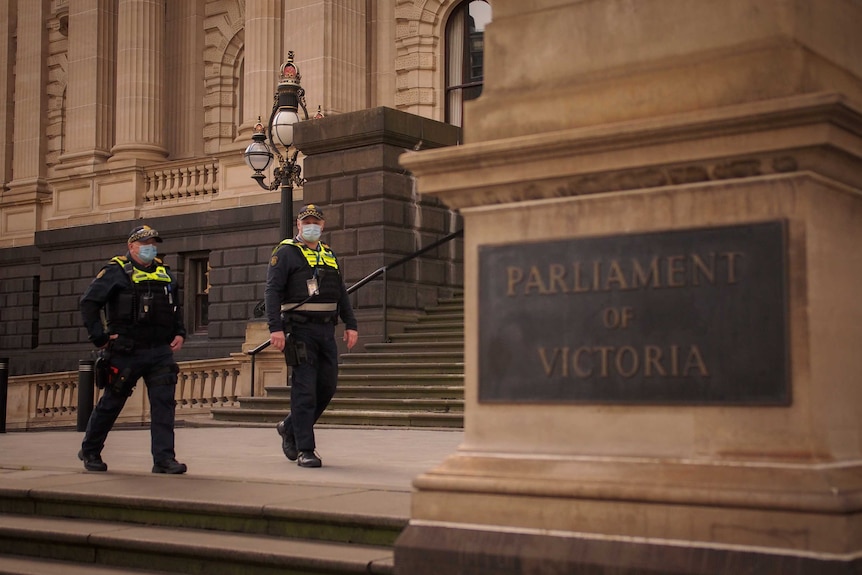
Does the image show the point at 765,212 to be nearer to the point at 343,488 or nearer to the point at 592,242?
the point at 592,242

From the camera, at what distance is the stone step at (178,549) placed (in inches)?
214

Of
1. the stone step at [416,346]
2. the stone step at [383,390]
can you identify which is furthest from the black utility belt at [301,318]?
the stone step at [416,346]

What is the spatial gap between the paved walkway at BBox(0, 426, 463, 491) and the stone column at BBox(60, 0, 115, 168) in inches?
749

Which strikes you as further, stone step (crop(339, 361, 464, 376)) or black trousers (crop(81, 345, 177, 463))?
stone step (crop(339, 361, 464, 376))

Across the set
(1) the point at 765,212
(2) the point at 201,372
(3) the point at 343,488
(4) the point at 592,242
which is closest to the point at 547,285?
(4) the point at 592,242

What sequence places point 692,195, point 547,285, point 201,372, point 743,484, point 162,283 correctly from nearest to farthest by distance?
point 743,484 < point 692,195 < point 547,285 < point 162,283 < point 201,372

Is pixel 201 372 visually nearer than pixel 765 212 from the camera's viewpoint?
No

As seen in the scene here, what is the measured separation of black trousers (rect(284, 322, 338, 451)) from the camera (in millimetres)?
8680

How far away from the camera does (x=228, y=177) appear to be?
28.0 m

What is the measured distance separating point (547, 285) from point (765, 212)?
88 centimetres

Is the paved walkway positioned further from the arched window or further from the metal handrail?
the arched window

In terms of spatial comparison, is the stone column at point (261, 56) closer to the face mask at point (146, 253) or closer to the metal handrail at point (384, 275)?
the metal handrail at point (384, 275)

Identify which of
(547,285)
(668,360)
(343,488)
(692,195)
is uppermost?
(692,195)

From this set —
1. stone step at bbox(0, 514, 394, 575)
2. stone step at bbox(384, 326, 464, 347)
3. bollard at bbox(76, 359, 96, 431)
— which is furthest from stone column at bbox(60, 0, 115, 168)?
stone step at bbox(0, 514, 394, 575)
